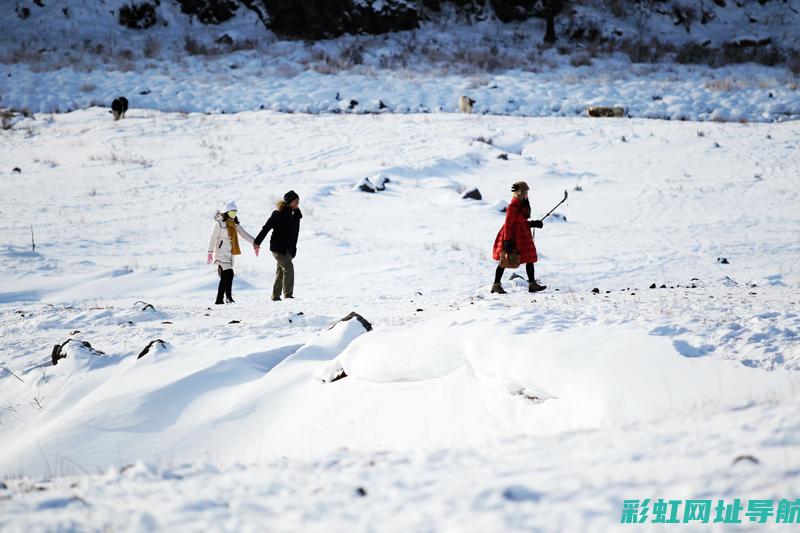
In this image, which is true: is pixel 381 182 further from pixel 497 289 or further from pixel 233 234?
pixel 497 289

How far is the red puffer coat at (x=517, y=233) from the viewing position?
289 inches

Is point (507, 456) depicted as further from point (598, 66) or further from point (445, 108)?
point (598, 66)

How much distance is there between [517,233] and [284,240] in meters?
3.39

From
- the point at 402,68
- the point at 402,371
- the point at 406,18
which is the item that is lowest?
the point at 402,371

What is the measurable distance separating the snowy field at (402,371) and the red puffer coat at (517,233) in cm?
63

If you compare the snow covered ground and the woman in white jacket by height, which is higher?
the snow covered ground

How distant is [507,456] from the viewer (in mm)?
2240

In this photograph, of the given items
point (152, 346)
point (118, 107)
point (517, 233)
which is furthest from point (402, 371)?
point (118, 107)

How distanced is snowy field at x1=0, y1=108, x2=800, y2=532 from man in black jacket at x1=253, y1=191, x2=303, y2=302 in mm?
464

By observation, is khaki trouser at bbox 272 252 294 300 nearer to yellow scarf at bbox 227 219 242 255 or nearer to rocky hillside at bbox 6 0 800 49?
yellow scarf at bbox 227 219 242 255

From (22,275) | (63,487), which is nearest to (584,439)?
(63,487)

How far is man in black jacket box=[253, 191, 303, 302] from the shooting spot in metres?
8.52

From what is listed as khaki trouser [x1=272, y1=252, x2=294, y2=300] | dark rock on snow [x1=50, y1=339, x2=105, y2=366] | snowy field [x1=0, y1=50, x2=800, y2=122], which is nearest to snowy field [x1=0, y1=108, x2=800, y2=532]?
dark rock on snow [x1=50, y1=339, x2=105, y2=366]

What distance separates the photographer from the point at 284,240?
8.55m
